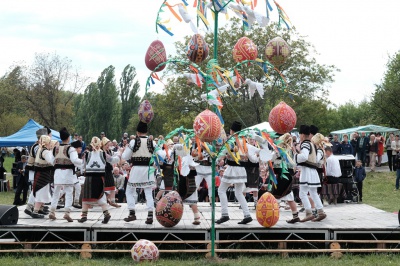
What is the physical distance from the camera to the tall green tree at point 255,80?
3544cm

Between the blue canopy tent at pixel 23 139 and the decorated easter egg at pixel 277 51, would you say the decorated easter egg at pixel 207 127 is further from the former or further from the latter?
the blue canopy tent at pixel 23 139

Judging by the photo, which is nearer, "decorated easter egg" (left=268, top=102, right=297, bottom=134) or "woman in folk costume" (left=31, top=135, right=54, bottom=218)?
"decorated easter egg" (left=268, top=102, right=297, bottom=134)

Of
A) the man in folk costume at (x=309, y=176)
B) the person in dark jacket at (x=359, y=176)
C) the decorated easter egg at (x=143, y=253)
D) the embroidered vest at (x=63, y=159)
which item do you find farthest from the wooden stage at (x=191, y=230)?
the person in dark jacket at (x=359, y=176)

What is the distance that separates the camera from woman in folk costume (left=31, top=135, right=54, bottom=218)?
10797 mm

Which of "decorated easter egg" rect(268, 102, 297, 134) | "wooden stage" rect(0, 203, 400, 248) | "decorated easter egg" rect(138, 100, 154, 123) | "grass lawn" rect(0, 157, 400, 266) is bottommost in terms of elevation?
"grass lawn" rect(0, 157, 400, 266)

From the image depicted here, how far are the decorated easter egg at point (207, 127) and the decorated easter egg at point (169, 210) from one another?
186 cm

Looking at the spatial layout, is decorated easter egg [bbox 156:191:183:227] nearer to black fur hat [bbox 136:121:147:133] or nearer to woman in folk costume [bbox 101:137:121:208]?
black fur hat [bbox 136:121:147:133]

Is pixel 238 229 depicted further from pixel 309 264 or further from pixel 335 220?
pixel 335 220

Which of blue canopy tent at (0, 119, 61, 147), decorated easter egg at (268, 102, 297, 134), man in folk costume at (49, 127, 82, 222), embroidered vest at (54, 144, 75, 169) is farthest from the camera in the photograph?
blue canopy tent at (0, 119, 61, 147)

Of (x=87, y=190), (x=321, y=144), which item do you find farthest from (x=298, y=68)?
(x=87, y=190)

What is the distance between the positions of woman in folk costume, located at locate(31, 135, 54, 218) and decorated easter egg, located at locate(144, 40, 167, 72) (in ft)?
9.34

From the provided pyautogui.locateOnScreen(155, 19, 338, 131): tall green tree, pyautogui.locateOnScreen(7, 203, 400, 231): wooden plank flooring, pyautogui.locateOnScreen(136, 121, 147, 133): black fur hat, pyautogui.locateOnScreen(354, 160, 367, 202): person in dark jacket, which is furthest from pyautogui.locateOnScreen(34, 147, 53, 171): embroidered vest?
pyautogui.locateOnScreen(155, 19, 338, 131): tall green tree

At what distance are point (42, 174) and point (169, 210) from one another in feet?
10.6

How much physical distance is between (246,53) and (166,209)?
9.65 ft
